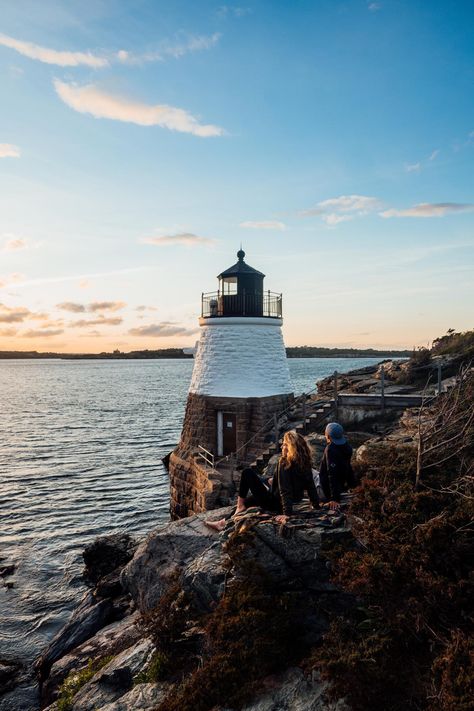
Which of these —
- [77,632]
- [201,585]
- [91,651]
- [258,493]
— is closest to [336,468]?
[258,493]

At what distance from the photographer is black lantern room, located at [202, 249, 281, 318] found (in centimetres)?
1977

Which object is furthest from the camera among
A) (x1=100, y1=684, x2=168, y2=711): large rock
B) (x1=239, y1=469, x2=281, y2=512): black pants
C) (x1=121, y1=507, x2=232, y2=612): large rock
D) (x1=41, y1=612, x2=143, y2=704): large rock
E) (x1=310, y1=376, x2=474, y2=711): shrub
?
(x1=41, y1=612, x2=143, y2=704): large rock

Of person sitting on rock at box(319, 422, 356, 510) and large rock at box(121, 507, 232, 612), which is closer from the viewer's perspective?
person sitting on rock at box(319, 422, 356, 510)

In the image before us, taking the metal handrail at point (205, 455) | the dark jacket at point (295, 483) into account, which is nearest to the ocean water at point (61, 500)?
the metal handrail at point (205, 455)

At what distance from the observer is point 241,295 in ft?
64.7

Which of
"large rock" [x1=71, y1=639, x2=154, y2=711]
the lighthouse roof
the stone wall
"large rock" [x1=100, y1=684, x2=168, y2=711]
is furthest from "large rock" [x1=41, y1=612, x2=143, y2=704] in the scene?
the lighthouse roof

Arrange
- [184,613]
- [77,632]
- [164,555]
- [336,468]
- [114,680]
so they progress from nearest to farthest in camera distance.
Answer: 1. [184,613]
2. [114,680]
3. [336,468]
4. [164,555]
5. [77,632]

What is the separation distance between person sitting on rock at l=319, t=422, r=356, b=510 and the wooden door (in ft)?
39.1

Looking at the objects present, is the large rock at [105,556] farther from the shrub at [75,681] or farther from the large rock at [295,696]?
the large rock at [295,696]

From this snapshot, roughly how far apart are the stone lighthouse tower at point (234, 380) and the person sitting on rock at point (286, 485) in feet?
35.0

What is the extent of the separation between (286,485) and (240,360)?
12.5 meters

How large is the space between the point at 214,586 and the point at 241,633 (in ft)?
2.78

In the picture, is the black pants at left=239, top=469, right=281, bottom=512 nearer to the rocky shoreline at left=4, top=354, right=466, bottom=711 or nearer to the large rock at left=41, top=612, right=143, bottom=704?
the rocky shoreline at left=4, top=354, right=466, bottom=711

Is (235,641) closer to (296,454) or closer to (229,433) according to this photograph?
(296,454)
